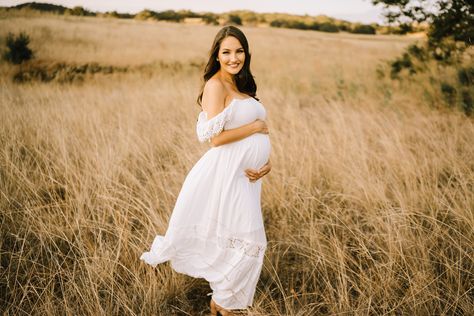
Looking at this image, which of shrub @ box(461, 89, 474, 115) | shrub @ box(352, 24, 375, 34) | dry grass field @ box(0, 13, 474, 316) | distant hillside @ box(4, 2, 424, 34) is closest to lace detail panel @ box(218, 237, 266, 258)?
dry grass field @ box(0, 13, 474, 316)

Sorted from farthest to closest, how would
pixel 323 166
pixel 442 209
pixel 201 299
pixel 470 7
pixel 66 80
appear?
pixel 66 80
pixel 470 7
pixel 323 166
pixel 442 209
pixel 201 299

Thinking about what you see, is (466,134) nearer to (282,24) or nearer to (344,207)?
(344,207)

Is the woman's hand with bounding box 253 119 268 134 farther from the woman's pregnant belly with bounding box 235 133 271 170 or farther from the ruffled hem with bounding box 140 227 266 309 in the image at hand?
the ruffled hem with bounding box 140 227 266 309

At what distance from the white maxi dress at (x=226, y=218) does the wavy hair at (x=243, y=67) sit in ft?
0.77

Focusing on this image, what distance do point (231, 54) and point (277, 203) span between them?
1782 millimetres

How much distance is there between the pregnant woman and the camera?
77.4 inches

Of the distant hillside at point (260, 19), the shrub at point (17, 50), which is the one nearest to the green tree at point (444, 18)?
the shrub at point (17, 50)

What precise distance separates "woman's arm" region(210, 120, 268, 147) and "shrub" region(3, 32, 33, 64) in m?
11.8

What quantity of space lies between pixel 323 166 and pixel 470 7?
4176 millimetres

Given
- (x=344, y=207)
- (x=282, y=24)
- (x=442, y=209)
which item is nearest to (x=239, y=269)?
(x=344, y=207)

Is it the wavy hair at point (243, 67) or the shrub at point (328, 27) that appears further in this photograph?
the shrub at point (328, 27)

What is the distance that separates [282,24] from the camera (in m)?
40.1

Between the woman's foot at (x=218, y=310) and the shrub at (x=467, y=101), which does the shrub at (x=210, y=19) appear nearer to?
the shrub at (x=467, y=101)

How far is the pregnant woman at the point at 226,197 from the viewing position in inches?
77.4
